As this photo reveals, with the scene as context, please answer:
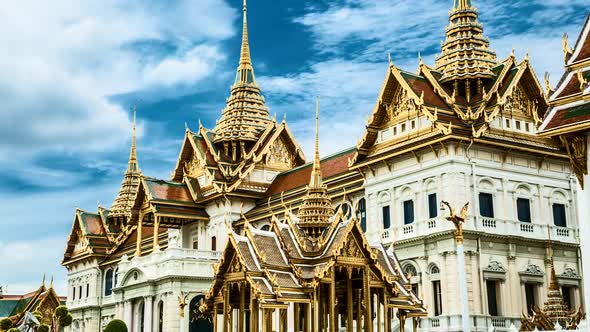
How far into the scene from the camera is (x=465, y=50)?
39.6m

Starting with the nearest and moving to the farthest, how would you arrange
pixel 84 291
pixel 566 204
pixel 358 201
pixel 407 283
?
pixel 407 283 < pixel 566 204 < pixel 358 201 < pixel 84 291

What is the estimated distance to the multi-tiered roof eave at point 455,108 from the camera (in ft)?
115

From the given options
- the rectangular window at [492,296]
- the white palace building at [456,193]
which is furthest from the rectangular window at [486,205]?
the rectangular window at [492,296]

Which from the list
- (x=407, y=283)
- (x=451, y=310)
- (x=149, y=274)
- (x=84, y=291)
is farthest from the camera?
(x=84, y=291)

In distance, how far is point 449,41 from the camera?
40656 mm

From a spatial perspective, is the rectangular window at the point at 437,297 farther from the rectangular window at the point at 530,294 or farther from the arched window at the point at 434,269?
the rectangular window at the point at 530,294

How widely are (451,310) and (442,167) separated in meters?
5.84

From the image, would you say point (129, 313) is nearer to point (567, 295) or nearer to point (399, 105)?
point (399, 105)

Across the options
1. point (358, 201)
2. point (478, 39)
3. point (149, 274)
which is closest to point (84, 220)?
point (149, 274)

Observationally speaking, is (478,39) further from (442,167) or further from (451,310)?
(451,310)

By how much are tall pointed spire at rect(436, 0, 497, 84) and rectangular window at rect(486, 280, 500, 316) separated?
9.04m

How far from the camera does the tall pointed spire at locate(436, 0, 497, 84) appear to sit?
38.5 metres

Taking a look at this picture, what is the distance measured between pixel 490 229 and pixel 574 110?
15227 mm

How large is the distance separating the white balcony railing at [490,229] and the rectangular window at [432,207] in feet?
1.12
